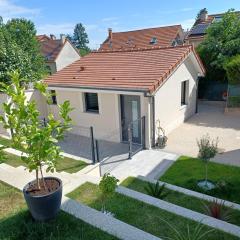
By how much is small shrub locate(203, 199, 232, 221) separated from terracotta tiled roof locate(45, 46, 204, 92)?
5.68m

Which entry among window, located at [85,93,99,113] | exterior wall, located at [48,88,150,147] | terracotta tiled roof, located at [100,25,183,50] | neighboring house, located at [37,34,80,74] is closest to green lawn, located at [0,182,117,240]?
exterior wall, located at [48,88,150,147]

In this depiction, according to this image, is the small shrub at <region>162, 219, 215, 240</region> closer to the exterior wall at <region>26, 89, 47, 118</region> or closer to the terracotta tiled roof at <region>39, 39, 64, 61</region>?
the exterior wall at <region>26, 89, 47, 118</region>

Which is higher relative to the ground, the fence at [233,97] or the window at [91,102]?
the window at [91,102]

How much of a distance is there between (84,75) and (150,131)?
506cm

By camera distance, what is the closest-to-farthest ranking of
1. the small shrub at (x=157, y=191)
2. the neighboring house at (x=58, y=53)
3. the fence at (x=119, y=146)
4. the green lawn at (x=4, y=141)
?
1. the small shrub at (x=157, y=191)
2. the fence at (x=119, y=146)
3. the green lawn at (x=4, y=141)
4. the neighboring house at (x=58, y=53)

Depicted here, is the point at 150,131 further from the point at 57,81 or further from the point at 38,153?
the point at 38,153

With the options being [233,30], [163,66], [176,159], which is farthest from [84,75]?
[233,30]

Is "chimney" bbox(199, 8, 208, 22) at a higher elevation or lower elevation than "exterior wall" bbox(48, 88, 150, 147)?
higher

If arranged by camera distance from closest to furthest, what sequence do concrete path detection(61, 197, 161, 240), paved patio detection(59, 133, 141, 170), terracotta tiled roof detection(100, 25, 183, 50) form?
1. concrete path detection(61, 197, 161, 240)
2. paved patio detection(59, 133, 141, 170)
3. terracotta tiled roof detection(100, 25, 183, 50)

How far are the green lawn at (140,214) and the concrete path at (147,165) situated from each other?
2345 millimetres

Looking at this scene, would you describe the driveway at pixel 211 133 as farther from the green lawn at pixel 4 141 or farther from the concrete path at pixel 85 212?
the green lawn at pixel 4 141

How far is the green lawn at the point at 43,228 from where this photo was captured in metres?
5.07

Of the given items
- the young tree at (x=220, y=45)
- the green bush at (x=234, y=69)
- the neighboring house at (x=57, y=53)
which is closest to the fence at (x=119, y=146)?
the green bush at (x=234, y=69)

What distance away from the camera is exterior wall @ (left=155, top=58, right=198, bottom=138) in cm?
1256
